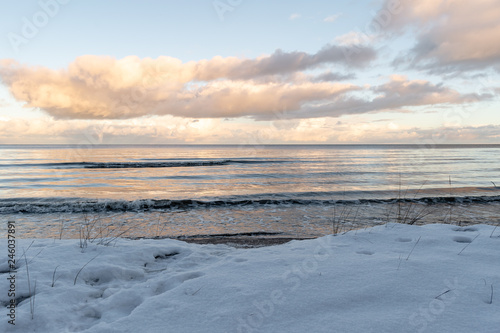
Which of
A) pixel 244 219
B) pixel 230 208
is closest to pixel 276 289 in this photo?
pixel 244 219

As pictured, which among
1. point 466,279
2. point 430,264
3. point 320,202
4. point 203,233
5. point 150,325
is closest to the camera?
point 150,325

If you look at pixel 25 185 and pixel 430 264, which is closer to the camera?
pixel 430 264

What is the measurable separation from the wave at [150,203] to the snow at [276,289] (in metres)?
7.56

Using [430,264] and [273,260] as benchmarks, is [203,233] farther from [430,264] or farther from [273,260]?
[430,264]

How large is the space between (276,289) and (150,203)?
10.7 meters

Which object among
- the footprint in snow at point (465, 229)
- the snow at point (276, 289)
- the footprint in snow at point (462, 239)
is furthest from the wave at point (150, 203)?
the footprint in snow at point (462, 239)

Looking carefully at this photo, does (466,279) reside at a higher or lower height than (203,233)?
higher

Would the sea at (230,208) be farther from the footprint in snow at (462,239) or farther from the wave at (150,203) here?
the footprint in snow at (462,239)

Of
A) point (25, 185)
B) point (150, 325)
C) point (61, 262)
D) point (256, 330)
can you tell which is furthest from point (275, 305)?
point (25, 185)

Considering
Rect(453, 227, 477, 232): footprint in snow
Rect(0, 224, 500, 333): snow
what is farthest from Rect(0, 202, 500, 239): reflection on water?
Rect(0, 224, 500, 333): snow

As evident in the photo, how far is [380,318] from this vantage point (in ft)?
8.14

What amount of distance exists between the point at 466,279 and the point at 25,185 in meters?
22.0

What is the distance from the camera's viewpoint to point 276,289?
3055 millimetres

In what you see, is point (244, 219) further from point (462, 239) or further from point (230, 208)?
point (462, 239)
